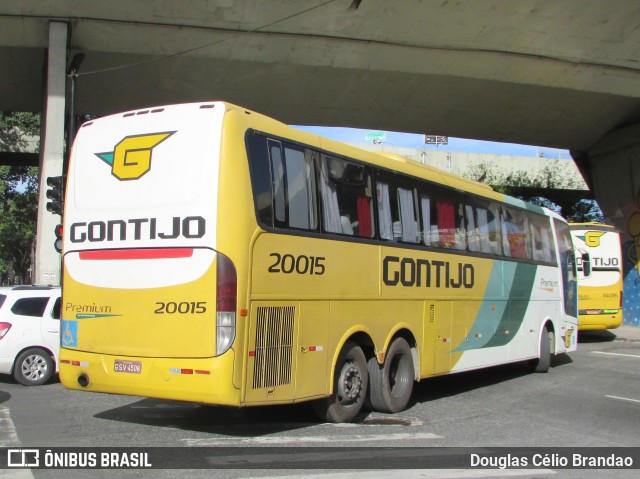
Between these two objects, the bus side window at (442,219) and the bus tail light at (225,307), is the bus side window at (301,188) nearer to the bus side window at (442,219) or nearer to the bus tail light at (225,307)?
the bus tail light at (225,307)

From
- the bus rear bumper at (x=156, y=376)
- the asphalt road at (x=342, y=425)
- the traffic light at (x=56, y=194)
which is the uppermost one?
the traffic light at (x=56, y=194)

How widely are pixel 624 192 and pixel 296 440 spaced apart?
2460cm

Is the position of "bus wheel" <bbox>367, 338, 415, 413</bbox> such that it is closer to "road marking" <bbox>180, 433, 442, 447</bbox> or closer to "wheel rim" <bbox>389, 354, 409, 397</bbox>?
"wheel rim" <bbox>389, 354, 409, 397</bbox>

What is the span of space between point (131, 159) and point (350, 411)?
158 inches

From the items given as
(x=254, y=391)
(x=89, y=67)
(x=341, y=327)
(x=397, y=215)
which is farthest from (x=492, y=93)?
(x=254, y=391)

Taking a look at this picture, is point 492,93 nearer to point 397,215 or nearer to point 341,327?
point 397,215

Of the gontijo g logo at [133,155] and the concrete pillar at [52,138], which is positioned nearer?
the gontijo g logo at [133,155]

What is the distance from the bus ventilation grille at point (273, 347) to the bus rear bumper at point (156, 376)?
39 cm

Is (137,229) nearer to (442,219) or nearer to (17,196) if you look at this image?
(442,219)

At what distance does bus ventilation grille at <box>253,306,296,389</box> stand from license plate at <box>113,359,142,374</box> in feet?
4.05

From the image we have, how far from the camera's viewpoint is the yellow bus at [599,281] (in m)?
20.8

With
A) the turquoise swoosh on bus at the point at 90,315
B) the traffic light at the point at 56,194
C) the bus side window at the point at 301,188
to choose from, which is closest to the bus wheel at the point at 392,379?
the bus side window at the point at 301,188

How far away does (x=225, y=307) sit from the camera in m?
6.35

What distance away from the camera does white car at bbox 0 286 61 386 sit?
1120cm
